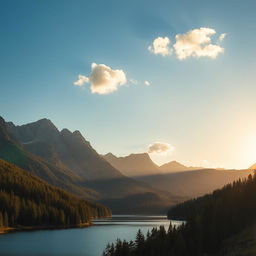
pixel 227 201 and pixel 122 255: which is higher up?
pixel 227 201

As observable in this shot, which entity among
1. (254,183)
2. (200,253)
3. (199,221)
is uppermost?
(254,183)

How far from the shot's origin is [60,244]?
→ 16688 cm

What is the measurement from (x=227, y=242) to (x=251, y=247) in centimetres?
2307

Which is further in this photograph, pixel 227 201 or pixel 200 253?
pixel 227 201

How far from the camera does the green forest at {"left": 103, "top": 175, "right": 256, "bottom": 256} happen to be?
371ft

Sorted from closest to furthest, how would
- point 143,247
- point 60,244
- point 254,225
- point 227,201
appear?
point 143,247 < point 254,225 < point 227,201 < point 60,244

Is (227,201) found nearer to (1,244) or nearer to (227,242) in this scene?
(227,242)

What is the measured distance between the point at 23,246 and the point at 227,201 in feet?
246

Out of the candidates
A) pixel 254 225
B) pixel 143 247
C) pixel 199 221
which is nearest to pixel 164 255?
pixel 143 247

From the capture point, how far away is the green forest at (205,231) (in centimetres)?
11319

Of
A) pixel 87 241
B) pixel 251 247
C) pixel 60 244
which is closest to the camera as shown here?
pixel 251 247

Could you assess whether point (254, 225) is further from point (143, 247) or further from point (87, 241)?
point (87, 241)

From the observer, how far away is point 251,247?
10694cm

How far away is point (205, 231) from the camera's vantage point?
429ft
